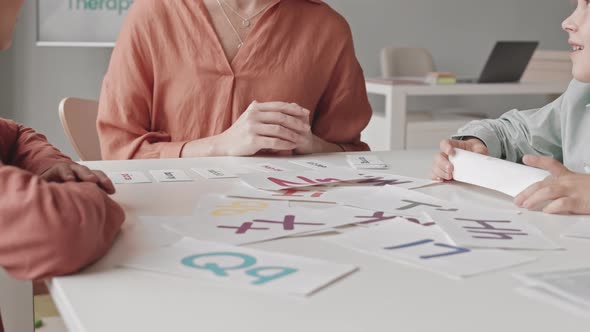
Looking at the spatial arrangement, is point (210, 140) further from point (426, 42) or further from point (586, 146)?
point (426, 42)

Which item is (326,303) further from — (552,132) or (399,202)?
(552,132)

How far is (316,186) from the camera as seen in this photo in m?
1.32

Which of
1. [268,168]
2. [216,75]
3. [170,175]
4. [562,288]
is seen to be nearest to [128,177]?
[170,175]

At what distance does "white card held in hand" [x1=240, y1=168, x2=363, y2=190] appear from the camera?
1310 mm

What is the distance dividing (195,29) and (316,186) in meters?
0.72

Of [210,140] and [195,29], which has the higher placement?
[195,29]

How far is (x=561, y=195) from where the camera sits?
3.84 ft

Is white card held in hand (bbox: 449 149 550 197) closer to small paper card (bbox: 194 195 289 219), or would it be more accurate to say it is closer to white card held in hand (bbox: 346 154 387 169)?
white card held in hand (bbox: 346 154 387 169)

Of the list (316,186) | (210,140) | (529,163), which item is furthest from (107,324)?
(210,140)

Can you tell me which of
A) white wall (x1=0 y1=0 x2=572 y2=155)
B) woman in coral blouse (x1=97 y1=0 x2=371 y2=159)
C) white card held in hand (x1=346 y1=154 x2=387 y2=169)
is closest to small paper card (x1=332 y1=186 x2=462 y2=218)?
white card held in hand (x1=346 y1=154 x2=387 y2=169)

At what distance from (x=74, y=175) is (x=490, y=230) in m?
0.56

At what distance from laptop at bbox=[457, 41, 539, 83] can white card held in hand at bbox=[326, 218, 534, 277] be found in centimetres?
328

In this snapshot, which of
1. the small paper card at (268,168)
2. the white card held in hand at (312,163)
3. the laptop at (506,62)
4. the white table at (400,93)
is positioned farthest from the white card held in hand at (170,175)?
the laptop at (506,62)

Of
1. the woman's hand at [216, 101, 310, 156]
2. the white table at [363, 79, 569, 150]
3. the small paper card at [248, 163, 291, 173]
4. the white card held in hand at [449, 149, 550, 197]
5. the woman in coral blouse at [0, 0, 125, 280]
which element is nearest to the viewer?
the woman in coral blouse at [0, 0, 125, 280]
